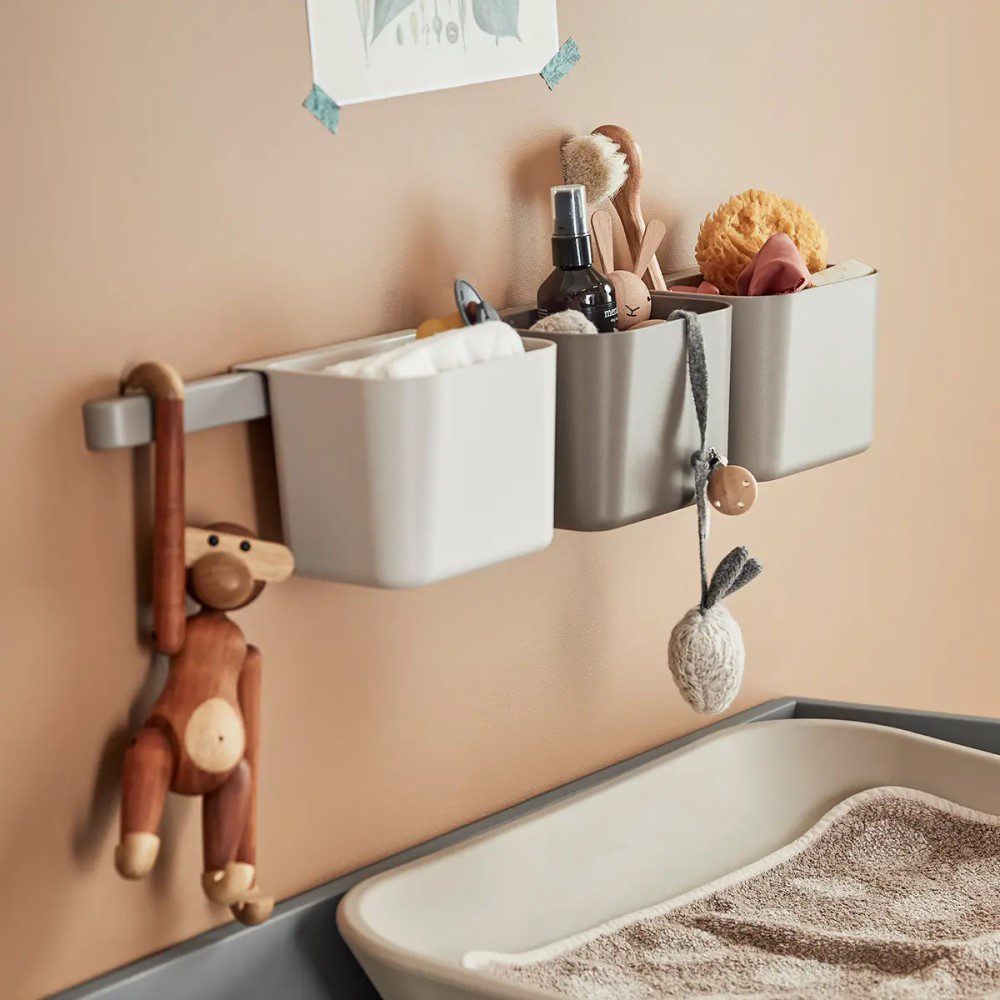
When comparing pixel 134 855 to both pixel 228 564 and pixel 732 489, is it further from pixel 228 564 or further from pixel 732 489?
pixel 732 489

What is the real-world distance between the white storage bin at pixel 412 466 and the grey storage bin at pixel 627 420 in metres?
0.05

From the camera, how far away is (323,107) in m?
0.90

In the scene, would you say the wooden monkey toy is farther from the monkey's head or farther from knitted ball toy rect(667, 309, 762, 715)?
knitted ball toy rect(667, 309, 762, 715)

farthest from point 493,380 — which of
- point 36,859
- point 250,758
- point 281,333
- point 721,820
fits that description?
point 721,820

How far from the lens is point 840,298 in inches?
41.9

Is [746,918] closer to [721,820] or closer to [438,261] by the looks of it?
[721,820]

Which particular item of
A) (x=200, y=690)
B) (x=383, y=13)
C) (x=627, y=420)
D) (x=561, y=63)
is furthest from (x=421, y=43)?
(x=200, y=690)

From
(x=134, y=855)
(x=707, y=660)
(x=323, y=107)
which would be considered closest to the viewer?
(x=134, y=855)

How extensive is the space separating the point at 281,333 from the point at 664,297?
287mm

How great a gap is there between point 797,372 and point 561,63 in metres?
0.28

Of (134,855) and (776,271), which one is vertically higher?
(776,271)

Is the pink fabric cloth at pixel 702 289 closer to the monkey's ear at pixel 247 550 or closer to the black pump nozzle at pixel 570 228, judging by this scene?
the black pump nozzle at pixel 570 228

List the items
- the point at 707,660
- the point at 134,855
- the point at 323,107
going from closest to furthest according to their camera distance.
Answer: the point at 134,855
the point at 323,107
the point at 707,660

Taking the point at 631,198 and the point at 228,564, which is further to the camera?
the point at 631,198
